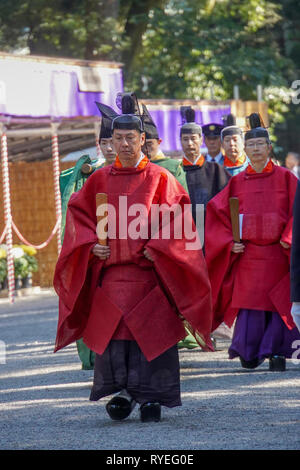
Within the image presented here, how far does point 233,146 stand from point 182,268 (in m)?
4.02

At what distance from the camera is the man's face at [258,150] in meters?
8.77

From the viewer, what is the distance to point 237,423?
21.2 ft

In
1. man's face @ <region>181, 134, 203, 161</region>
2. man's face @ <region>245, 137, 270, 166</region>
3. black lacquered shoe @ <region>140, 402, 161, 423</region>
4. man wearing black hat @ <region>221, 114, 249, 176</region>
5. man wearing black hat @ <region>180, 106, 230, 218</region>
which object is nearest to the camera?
black lacquered shoe @ <region>140, 402, 161, 423</region>

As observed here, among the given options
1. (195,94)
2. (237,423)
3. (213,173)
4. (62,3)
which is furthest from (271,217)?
(195,94)

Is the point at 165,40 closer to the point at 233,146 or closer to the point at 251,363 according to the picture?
the point at 233,146

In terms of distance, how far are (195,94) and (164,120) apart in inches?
338

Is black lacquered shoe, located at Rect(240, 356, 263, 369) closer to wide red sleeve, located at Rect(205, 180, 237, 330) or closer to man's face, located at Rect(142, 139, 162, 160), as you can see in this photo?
wide red sleeve, located at Rect(205, 180, 237, 330)

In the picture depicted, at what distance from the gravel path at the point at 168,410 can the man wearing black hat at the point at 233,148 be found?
166 centimetres

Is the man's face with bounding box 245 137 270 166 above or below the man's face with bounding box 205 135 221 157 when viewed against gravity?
below

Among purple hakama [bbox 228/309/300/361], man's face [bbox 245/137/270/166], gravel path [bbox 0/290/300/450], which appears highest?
man's face [bbox 245/137/270/166]

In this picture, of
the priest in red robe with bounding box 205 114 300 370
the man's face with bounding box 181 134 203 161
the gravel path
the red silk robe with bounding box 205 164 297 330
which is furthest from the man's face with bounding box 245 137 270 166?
the gravel path

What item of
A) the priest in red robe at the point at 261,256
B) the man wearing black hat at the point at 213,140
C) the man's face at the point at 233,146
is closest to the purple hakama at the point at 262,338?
the priest in red robe at the point at 261,256

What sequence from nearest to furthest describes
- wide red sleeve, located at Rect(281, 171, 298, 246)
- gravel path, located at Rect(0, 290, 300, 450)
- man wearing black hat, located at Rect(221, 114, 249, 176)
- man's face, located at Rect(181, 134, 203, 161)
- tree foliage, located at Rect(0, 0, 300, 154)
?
gravel path, located at Rect(0, 290, 300, 450) → wide red sleeve, located at Rect(281, 171, 298, 246) → man's face, located at Rect(181, 134, 203, 161) → man wearing black hat, located at Rect(221, 114, 249, 176) → tree foliage, located at Rect(0, 0, 300, 154)

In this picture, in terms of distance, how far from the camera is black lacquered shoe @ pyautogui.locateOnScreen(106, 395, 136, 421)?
6.77 meters
